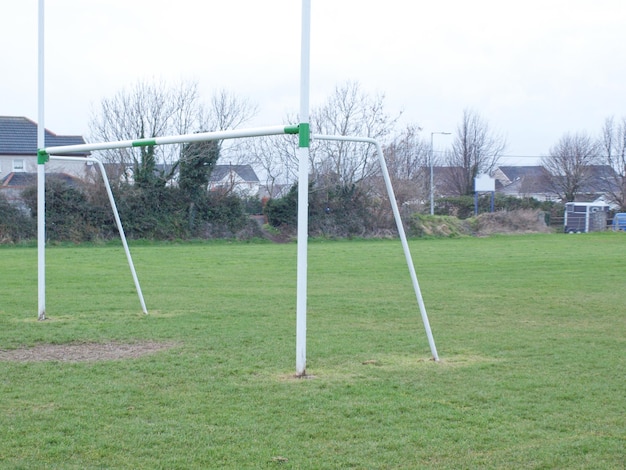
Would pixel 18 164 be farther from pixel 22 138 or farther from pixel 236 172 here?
pixel 236 172

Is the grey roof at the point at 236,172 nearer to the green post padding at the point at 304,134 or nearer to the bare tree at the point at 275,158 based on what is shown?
the bare tree at the point at 275,158

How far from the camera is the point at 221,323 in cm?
1041

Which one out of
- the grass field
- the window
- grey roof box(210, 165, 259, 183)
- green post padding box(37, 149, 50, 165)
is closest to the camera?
the grass field

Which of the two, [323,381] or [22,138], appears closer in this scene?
[323,381]

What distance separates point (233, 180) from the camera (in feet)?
111

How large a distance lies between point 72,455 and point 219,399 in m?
1.59

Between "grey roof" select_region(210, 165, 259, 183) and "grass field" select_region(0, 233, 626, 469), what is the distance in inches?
732

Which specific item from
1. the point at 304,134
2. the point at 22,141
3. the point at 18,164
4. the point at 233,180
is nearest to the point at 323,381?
the point at 304,134

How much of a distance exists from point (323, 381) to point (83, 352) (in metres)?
3.02

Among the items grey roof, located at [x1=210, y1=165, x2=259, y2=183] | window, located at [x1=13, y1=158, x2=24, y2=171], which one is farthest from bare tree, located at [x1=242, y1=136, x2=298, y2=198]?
window, located at [x1=13, y1=158, x2=24, y2=171]

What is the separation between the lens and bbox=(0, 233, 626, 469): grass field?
4.84 metres

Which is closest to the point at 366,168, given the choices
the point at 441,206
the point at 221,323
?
the point at 441,206

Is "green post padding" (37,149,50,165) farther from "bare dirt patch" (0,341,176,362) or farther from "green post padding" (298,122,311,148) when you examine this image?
"green post padding" (298,122,311,148)

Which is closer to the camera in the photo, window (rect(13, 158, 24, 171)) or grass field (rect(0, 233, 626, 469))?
grass field (rect(0, 233, 626, 469))
